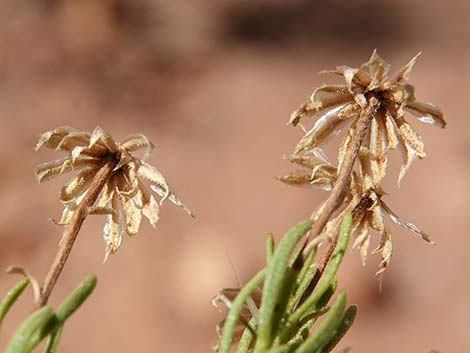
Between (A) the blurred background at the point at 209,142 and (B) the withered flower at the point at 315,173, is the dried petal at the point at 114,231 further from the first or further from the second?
(A) the blurred background at the point at 209,142

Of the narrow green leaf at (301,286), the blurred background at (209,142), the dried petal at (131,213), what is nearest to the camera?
→ the narrow green leaf at (301,286)

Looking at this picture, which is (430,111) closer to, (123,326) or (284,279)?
(284,279)

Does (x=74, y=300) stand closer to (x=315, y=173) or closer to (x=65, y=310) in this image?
(x=65, y=310)

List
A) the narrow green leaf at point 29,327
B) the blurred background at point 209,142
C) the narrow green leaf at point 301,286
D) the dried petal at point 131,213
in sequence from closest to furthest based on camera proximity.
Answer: the narrow green leaf at point 29,327, the narrow green leaf at point 301,286, the dried petal at point 131,213, the blurred background at point 209,142

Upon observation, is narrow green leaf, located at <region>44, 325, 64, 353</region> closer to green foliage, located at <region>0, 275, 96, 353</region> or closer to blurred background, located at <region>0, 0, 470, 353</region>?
green foliage, located at <region>0, 275, 96, 353</region>

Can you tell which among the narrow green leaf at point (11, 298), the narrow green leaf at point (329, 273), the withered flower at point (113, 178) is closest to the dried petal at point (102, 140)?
the withered flower at point (113, 178)

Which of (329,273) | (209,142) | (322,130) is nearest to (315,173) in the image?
(322,130)
